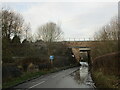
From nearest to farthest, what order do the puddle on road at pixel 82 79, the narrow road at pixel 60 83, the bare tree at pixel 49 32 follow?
the narrow road at pixel 60 83, the puddle on road at pixel 82 79, the bare tree at pixel 49 32

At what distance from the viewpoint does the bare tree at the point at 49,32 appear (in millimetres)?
56531

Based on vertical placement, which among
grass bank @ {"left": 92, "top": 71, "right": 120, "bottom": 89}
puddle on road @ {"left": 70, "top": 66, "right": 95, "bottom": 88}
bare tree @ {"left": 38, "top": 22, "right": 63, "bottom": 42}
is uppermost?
bare tree @ {"left": 38, "top": 22, "right": 63, "bottom": 42}

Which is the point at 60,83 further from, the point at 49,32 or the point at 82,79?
the point at 49,32

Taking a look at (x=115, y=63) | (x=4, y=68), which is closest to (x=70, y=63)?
(x=4, y=68)

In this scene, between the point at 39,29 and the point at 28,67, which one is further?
the point at 39,29

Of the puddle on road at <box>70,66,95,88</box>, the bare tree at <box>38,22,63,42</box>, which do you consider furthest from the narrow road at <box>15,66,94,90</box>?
the bare tree at <box>38,22,63,42</box>

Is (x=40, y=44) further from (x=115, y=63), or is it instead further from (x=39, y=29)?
(x=115, y=63)

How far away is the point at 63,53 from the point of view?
218 feet

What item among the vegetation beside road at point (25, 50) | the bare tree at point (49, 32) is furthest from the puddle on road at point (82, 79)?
the bare tree at point (49, 32)

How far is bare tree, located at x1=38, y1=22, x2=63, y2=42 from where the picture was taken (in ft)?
185

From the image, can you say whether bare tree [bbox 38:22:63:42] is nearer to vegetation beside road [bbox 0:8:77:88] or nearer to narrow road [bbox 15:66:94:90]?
vegetation beside road [bbox 0:8:77:88]

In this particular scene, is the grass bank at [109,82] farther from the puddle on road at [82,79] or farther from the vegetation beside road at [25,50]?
the vegetation beside road at [25,50]

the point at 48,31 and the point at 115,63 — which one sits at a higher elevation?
the point at 48,31

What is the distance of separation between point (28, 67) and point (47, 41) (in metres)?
21.5
